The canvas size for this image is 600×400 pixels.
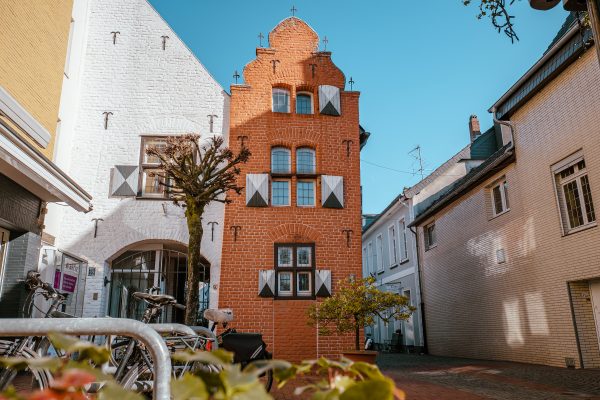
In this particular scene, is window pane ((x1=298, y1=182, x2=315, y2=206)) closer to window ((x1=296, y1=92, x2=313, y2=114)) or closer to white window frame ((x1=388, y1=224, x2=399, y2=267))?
window ((x1=296, y1=92, x2=313, y2=114))

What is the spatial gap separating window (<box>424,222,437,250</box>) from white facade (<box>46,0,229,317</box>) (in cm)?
888

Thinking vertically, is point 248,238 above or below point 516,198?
below

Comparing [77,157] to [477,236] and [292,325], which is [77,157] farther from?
[477,236]

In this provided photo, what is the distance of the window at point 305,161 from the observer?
12.6m

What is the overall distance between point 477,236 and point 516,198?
2.34 m

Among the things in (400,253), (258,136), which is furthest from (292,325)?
(400,253)

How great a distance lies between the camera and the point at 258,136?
41.3 feet

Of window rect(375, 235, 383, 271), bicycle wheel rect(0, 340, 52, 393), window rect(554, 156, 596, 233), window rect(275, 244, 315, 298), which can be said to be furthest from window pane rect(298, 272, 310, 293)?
window rect(375, 235, 383, 271)

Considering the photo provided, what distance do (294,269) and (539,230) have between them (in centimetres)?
563

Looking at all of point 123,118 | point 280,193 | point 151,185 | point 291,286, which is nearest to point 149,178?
point 151,185

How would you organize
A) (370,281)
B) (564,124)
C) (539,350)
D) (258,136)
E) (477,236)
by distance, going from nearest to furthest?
1. (370,281)
2. (564,124)
3. (539,350)
4. (258,136)
5. (477,236)

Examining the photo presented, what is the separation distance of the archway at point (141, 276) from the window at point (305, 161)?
3485mm

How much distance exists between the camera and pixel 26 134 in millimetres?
7965

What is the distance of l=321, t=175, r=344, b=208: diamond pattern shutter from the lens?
12.2 metres
